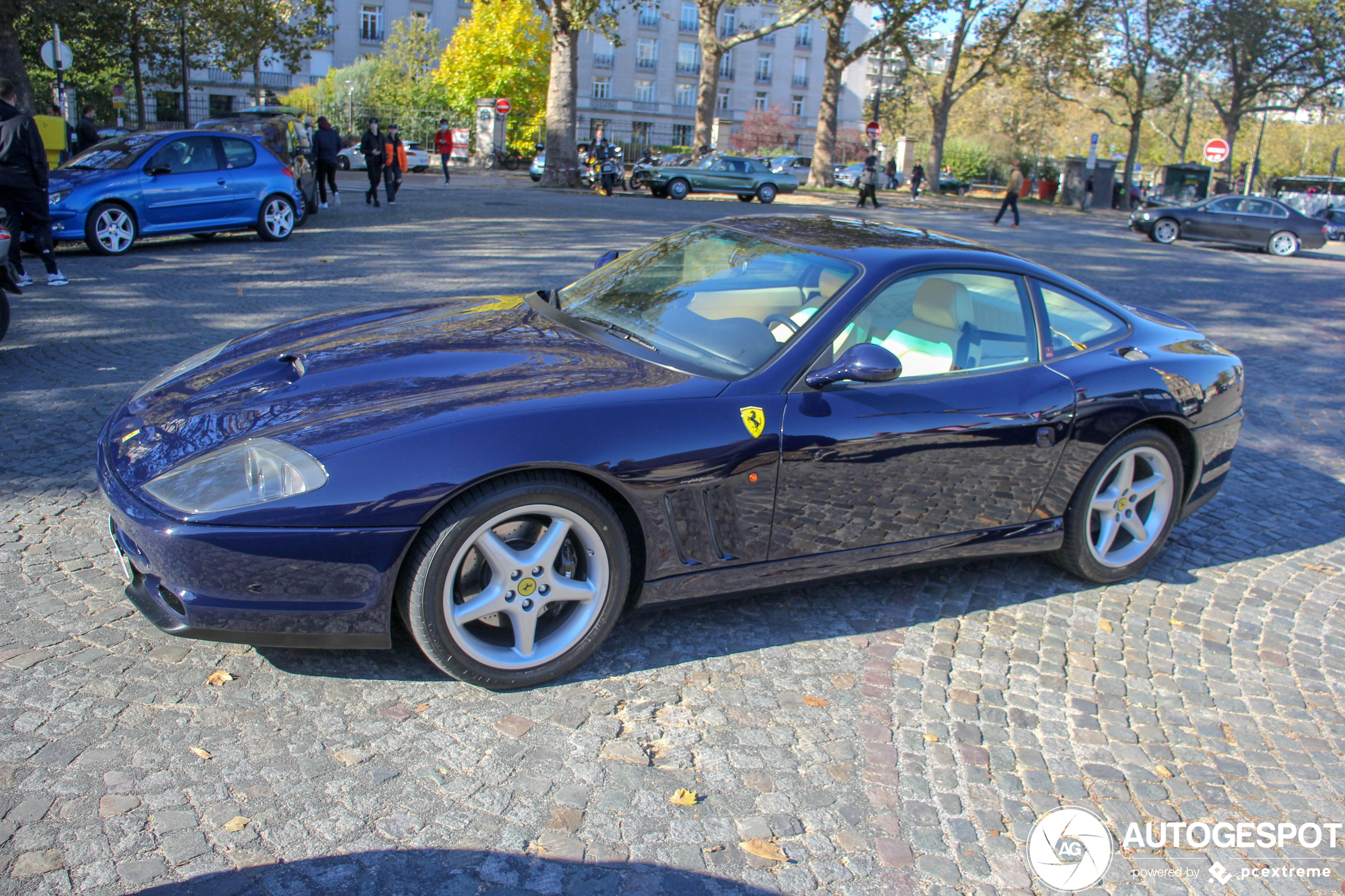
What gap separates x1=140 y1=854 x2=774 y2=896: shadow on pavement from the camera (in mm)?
2271

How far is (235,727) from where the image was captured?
2.85 metres

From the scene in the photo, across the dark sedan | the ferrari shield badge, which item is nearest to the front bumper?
the ferrari shield badge

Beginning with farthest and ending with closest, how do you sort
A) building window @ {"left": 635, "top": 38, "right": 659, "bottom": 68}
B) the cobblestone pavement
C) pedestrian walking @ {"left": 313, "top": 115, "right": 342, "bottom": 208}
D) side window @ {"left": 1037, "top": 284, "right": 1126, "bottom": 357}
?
1. building window @ {"left": 635, "top": 38, "right": 659, "bottom": 68}
2. pedestrian walking @ {"left": 313, "top": 115, "right": 342, "bottom": 208}
3. side window @ {"left": 1037, "top": 284, "right": 1126, "bottom": 357}
4. the cobblestone pavement

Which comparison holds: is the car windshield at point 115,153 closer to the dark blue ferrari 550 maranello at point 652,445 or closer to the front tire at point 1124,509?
the dark blue ferrari 550 maranello at point 652,445

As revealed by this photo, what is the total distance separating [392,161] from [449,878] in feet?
60.2

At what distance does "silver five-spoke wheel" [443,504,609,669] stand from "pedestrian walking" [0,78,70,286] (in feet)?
25.5

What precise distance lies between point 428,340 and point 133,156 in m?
10.7

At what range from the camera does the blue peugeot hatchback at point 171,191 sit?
11500 mm

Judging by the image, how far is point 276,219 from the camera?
1342cm

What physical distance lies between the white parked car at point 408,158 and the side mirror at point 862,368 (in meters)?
35.7

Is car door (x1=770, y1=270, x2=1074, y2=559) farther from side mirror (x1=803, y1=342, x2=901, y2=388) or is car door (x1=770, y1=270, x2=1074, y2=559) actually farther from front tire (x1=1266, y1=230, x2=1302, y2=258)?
front tire (x1=1266, y1=230, x2=1302, y2=258)

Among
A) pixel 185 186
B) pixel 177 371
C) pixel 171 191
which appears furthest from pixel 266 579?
pixel 185 186

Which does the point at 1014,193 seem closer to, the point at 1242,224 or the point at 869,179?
the point at 869,179

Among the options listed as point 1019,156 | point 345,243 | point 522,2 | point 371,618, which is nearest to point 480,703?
point 371,618
